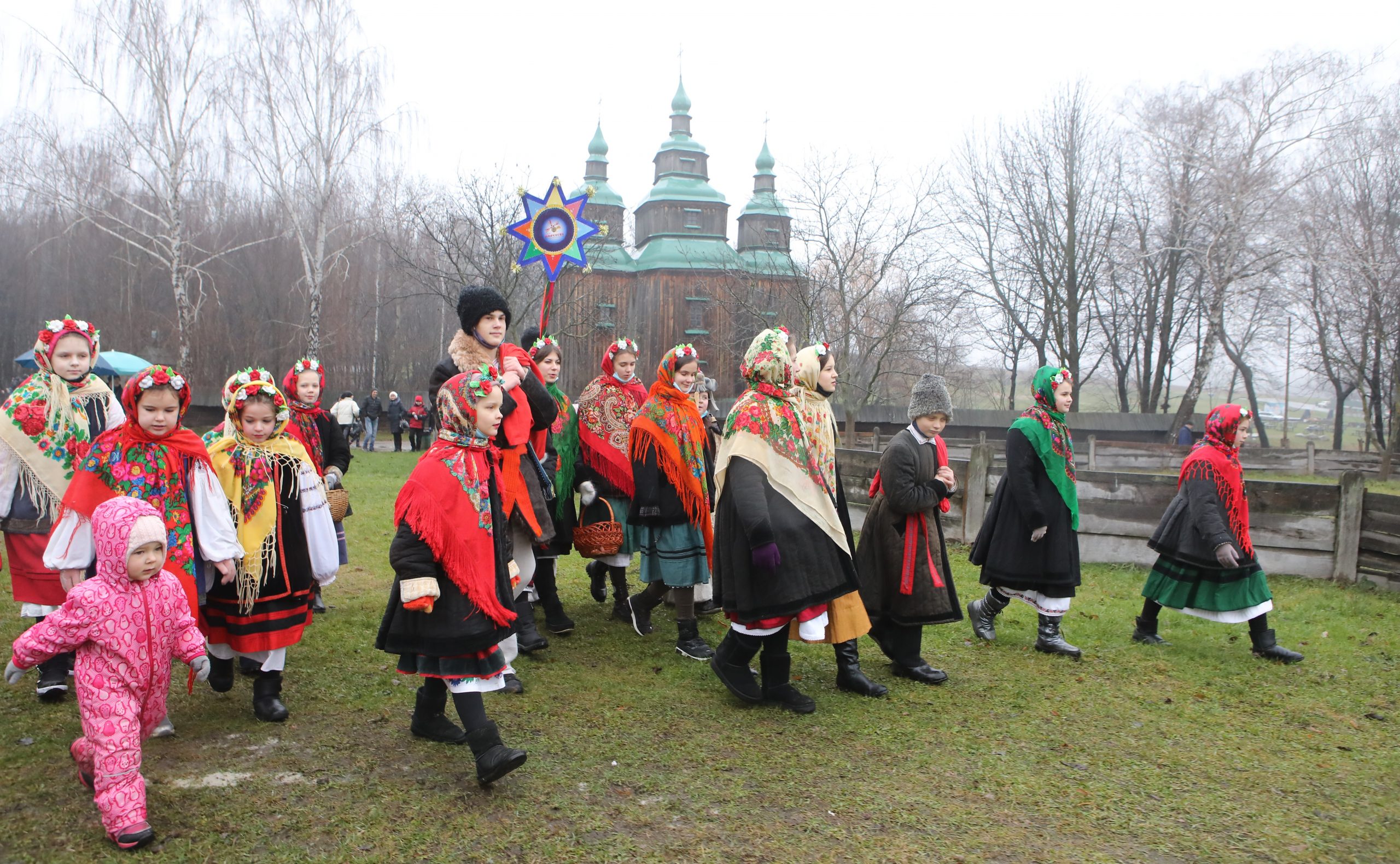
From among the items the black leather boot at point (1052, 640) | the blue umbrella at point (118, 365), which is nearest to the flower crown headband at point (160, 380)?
the black leather boot at point (1052, 640)

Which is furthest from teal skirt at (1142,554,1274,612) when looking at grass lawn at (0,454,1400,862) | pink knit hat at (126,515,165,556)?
pink knit hat at (126,515,165,556)

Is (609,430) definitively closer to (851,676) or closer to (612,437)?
(612,437)

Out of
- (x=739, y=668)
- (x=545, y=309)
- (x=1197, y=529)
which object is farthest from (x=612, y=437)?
(x=1197, y=529)

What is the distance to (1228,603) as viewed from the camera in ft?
18.7

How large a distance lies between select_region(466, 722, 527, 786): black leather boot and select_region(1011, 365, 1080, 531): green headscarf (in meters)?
3.67

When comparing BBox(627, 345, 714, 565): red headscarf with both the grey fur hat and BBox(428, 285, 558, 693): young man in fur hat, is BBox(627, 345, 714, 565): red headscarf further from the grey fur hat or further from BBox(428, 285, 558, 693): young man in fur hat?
the grey fur hat

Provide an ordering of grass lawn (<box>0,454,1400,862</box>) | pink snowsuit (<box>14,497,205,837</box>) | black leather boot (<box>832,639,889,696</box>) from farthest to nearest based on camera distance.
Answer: black leather boot (<box>832,639,889,696</box>)
grass lawn (<box>0,454,1400,862</box>)
pink snowsuit (<box>14,497,205,837</box>)

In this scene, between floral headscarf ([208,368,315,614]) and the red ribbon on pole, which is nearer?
floral headscarf ([208,368,315,614])

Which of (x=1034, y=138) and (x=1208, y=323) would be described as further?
(x=1034, y=138)

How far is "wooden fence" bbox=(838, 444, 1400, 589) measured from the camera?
7.61m

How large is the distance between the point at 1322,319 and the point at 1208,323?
3139 mm

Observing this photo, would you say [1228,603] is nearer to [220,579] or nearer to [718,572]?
[718,572]

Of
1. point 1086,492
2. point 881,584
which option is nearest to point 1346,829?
point 881,584

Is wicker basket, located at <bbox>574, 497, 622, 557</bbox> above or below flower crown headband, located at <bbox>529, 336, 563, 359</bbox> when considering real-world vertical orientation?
below
